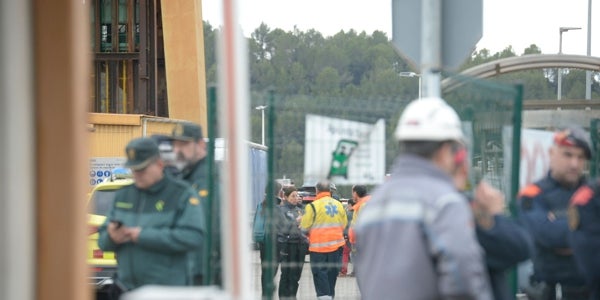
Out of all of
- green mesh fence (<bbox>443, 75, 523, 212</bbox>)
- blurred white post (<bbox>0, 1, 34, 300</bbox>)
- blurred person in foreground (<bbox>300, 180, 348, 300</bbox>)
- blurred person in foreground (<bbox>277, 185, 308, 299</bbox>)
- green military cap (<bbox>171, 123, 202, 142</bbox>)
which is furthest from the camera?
blurred person in foreground (<bbox>300, 180, 348, 300</bbox>)

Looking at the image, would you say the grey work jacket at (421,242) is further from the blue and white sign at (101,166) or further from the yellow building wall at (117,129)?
the blue and white sign at (101,166)

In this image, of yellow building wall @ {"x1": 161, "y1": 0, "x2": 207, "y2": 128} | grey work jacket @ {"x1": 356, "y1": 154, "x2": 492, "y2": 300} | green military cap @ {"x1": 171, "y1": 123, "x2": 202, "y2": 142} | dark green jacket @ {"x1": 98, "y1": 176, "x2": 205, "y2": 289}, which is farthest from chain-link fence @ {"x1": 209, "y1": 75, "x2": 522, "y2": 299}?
yellow building wall @ {"x1": 161, "y1": 0, "x2": 207, "y2": 128}

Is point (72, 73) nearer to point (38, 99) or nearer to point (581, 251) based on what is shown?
point (38, 99)

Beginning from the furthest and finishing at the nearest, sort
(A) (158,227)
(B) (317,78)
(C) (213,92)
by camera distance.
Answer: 1. (B) (317,78)
2. (C) (213,92)
3. (A) (158,227)

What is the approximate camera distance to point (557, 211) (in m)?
6.57

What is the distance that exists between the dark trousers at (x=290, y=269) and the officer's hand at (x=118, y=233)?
4579mm

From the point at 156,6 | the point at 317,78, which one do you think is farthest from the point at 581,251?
the point at 317,78

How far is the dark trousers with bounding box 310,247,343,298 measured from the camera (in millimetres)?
14570

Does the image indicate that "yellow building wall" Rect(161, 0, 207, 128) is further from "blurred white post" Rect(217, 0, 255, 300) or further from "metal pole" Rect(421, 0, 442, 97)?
"blurred white post" Rect(217, 0, 255, 300)

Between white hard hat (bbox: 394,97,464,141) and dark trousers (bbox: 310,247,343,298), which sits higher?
white hard hat (bbox: 394,97,464,141)

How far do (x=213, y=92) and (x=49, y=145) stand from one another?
3109 millimetres

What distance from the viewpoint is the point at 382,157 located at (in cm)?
737

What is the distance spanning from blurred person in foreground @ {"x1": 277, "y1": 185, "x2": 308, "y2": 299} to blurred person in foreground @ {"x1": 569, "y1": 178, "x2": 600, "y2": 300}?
6.20 meters

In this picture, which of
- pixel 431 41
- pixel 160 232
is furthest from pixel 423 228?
pixel 160 232
